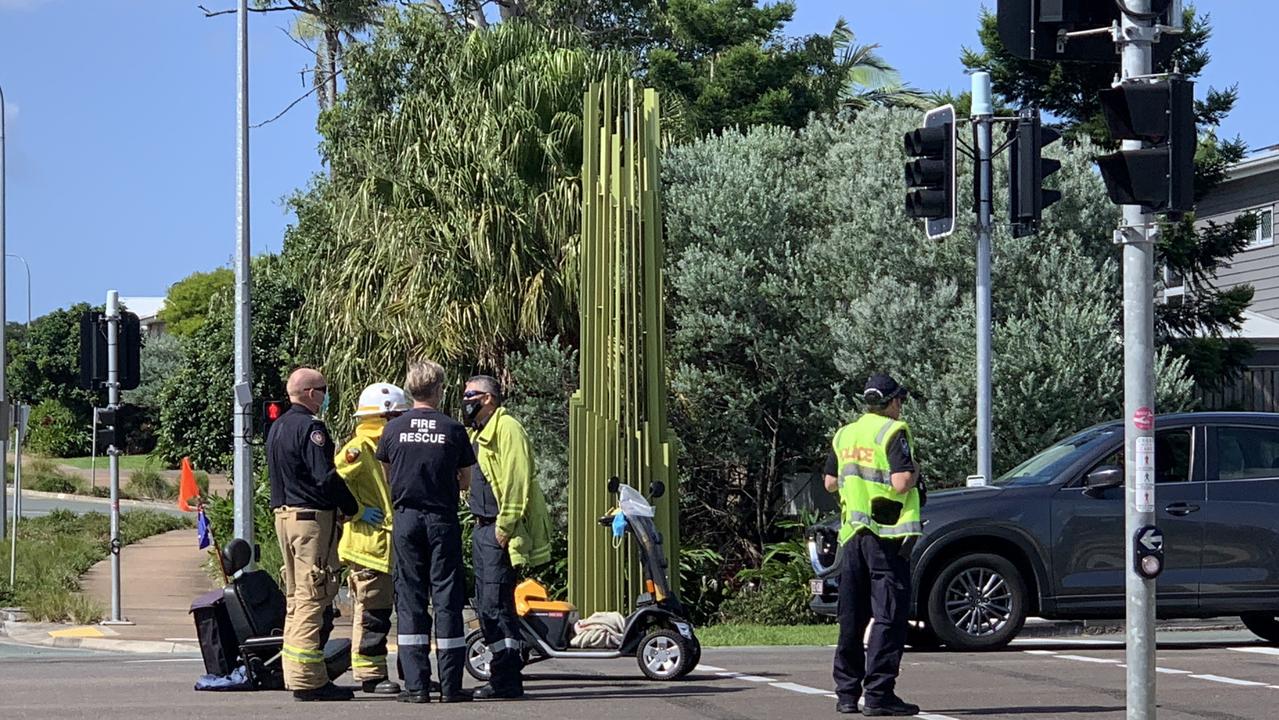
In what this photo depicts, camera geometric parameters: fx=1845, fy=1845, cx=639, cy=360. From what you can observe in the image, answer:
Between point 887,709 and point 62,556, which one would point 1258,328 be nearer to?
point 62,556

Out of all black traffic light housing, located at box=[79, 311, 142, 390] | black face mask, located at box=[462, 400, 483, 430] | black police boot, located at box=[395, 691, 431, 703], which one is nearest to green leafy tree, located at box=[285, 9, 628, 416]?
black traffic light housing, located at box=[79, 311, 142, 390]

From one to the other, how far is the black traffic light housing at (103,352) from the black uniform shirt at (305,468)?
362 inches

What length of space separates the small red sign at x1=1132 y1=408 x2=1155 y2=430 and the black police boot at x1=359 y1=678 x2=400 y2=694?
186 inches

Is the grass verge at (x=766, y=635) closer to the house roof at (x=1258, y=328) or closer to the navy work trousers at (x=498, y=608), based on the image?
the navy work trousers at (x=498, y=608)

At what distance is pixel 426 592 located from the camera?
1000cm

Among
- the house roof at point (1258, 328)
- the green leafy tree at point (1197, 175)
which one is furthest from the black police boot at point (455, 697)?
the house roof at point (1258, 328)

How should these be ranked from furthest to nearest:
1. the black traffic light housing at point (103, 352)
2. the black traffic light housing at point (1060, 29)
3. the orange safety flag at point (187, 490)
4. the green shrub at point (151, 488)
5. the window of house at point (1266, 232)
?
the green shrub at point (151, 488), the window of house at point (1266, 232), the black traffic light housing at point (103, 352), the orange safety flag at point (187, 490), the black traffic light housing at point (1060, 29)

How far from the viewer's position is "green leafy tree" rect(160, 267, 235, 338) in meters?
79.7

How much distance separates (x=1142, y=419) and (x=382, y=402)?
4.58m

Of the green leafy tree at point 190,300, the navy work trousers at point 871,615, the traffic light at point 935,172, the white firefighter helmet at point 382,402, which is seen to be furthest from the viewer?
the green leafy tree at point 190,300

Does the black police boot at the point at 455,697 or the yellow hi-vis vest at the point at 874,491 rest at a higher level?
the yellow hi-vis vest at the point at 874,491

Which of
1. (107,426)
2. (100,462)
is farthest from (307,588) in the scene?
(100,462)

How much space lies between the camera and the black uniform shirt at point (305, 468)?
10.3 meters

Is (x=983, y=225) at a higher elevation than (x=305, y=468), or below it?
higher
